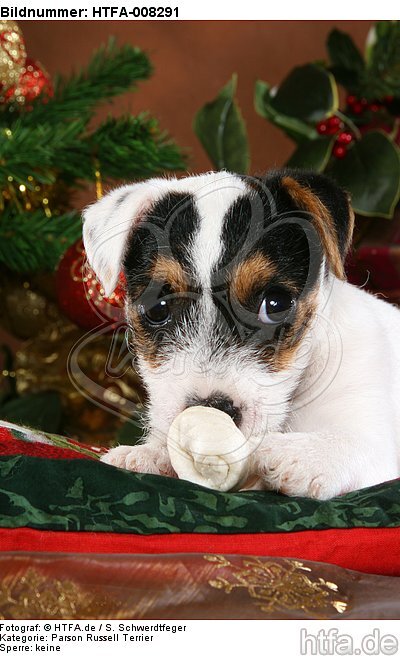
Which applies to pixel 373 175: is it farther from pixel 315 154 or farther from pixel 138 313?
pixel 138 313

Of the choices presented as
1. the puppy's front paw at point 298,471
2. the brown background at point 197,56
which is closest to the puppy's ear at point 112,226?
the puppy's front paw at point 298,471

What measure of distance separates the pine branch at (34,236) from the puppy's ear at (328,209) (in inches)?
40.6

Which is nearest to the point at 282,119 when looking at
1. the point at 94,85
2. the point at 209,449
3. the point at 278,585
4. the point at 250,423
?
the point at 94,85

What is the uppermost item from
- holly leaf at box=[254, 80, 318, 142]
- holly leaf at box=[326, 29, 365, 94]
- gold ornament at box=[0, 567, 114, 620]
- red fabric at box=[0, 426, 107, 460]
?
holly leaf at box=[326, 29, 365, 94]

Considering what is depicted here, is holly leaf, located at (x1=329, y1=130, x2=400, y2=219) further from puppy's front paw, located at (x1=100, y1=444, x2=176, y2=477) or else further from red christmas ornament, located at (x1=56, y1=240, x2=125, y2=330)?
puppy's front paw, located at (x1=100, y1=444, x2=176, y2=477)

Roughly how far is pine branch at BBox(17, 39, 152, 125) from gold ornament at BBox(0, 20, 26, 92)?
115 millimetres

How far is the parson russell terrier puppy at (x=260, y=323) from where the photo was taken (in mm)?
1524

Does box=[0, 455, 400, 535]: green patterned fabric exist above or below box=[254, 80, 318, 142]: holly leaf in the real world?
below

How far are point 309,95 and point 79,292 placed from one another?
1.19 m

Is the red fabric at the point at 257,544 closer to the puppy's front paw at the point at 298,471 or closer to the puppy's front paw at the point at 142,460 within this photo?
the puppy's front paw at the point at 298,471

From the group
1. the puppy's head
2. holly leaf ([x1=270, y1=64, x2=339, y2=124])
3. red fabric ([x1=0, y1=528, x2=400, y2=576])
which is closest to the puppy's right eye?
the puppy's head

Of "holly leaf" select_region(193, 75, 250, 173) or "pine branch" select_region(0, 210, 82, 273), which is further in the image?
"holly leaf" select_region(193, 75, 250, 173)

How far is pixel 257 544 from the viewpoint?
4.07 feet

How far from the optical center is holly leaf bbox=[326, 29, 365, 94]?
3361mm
